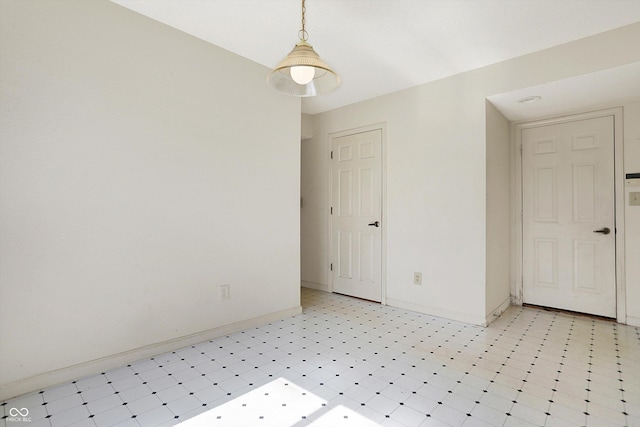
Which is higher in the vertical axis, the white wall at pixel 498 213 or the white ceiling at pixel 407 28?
the white ceiling at pixel 407 28

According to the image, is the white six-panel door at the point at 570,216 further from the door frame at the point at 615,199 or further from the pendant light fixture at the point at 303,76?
the pendant light fixture at the point at 303,76

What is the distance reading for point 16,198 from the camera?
1883 mm

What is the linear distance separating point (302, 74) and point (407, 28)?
125 centimetres

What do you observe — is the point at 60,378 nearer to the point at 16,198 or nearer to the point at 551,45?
the point at 16,198

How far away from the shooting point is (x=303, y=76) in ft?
5.68

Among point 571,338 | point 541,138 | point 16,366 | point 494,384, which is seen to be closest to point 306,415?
point 494,384

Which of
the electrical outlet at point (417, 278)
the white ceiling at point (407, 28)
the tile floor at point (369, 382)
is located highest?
the white ceiling at point (407, 28)

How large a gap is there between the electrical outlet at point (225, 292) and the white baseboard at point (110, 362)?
10.0 inches

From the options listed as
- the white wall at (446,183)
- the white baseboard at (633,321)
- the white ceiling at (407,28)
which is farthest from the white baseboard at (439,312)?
the white ceiling at (407,28)

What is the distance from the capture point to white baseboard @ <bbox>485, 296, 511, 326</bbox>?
3202mm

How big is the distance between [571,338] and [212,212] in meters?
3.35

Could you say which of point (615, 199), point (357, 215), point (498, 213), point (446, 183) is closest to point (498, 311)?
point (498, 213)

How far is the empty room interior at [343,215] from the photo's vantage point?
1.90 metres

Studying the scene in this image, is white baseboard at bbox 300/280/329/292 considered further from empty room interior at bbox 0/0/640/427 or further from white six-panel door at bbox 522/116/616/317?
white six-panel door at bbox 522/116/616/317
